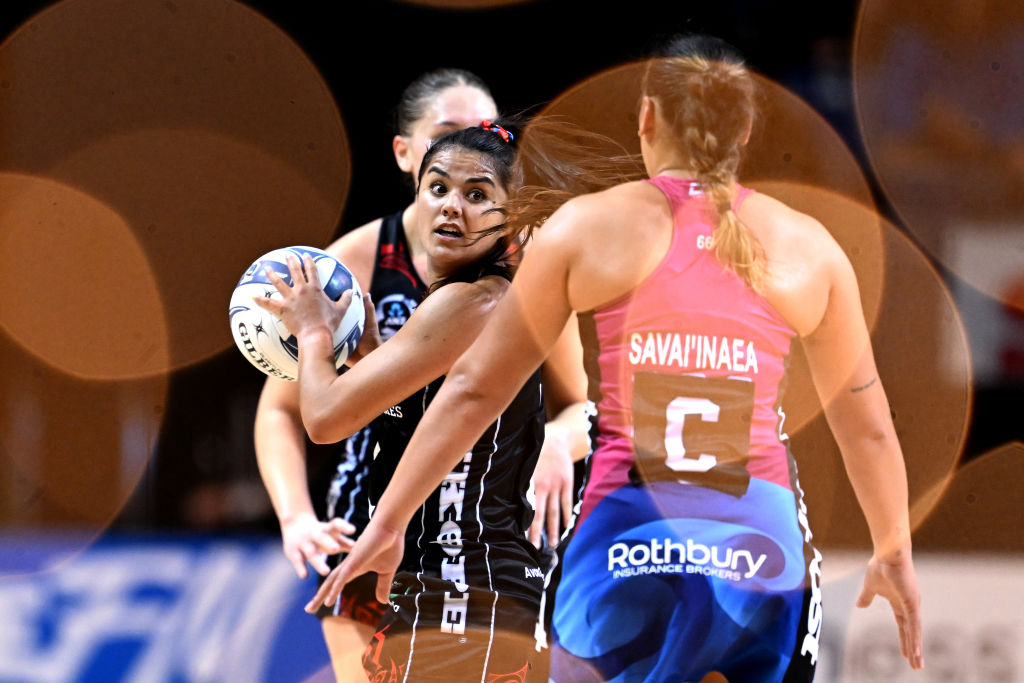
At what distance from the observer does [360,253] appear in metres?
3.00

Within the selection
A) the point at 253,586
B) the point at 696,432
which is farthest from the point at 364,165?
the point at 696,432

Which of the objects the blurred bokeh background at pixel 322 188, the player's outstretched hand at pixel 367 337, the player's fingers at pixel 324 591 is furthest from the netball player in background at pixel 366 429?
the blurred bokeh background at pixel 322 188

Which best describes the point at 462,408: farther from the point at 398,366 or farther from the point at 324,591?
the point at 324,591

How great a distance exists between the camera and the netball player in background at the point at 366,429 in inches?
105

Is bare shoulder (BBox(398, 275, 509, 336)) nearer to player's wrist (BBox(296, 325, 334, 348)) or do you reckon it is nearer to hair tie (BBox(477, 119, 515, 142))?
player's wrist (BBox(296, 325, 334, 348))

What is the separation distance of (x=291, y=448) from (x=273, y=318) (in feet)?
2.52

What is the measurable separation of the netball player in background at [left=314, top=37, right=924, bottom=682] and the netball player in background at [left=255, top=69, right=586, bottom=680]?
0.66 m

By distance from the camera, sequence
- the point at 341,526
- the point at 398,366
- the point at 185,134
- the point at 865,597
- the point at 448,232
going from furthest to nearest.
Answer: the point at 185,134 < the point at 341,526 < the point at 865,597 < the point at 448,232 < the point at 398,366

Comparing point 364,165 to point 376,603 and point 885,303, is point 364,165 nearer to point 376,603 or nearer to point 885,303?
point 885,303

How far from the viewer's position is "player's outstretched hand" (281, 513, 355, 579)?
258 cm

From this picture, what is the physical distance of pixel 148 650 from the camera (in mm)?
4207

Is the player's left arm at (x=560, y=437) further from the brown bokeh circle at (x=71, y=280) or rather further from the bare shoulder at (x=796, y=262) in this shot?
the brown bokeh circle at (x=71, y=280)

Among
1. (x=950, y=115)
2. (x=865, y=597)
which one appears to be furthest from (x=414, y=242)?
(x=950, y=115)

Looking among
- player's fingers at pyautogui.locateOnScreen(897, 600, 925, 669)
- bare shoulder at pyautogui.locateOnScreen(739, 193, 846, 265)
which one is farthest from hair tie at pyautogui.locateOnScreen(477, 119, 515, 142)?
player's fingers at pyautogui.locateOnScreen(897, 600, 925, 669)
